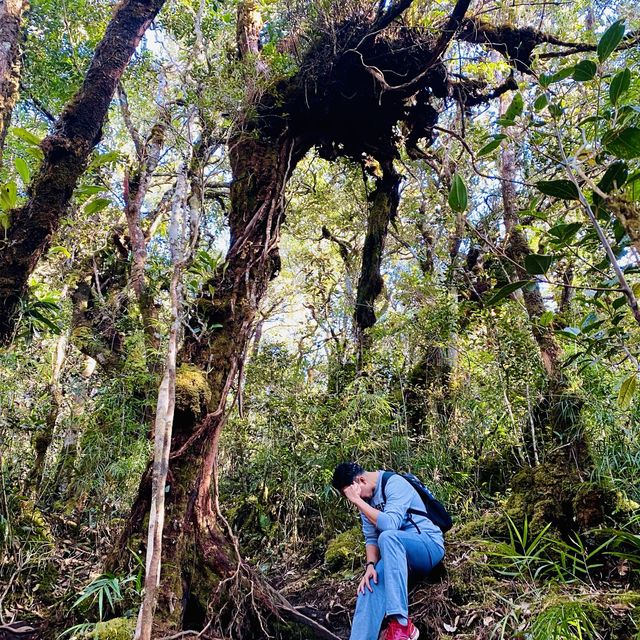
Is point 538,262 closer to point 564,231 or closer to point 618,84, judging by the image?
point 564,231

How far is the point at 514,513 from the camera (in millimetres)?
3443

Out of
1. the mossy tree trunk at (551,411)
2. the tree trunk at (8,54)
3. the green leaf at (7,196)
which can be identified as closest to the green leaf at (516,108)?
the mossy tree trunk at (551,411)

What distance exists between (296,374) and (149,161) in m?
3.20

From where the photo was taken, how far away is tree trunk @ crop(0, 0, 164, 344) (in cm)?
287

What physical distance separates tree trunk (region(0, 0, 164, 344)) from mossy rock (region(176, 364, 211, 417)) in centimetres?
110

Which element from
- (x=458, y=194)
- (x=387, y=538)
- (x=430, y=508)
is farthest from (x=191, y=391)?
(x=458, y=194)

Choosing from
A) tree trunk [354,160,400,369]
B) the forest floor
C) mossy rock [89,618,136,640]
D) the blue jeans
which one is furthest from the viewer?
tree trunk [354,160,400,369]

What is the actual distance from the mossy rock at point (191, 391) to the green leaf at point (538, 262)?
215 cm

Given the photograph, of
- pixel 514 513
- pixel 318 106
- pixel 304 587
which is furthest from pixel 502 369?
pixel 318 106

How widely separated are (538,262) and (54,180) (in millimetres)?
2825

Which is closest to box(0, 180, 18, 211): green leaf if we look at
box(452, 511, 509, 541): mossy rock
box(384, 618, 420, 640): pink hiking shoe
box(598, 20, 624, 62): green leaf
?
box(598, 20, 624, 62): green leaf

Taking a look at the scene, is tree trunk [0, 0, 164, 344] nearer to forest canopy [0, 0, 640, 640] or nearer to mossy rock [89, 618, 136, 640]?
forest canopy [0, 0, 640, 640]

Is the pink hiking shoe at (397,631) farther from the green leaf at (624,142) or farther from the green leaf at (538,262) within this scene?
the green leaf at (624,142)

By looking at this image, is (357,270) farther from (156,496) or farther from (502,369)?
(156,496)
